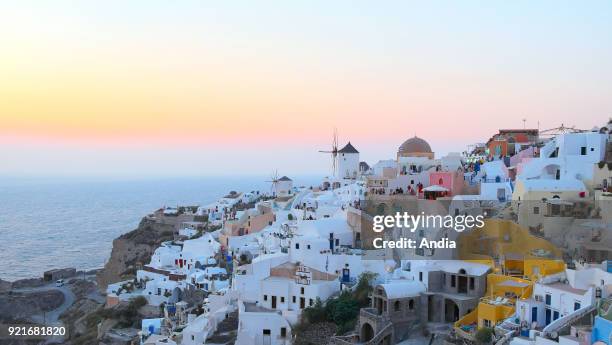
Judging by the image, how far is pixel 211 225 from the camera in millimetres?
42969

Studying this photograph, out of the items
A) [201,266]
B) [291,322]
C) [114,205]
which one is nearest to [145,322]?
[201,266]

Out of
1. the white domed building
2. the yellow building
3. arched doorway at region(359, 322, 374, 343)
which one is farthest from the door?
the white domed building

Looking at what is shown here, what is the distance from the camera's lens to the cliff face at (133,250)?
42.9m

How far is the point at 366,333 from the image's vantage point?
18359 mm

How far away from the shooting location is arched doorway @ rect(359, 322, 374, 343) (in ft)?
59.7

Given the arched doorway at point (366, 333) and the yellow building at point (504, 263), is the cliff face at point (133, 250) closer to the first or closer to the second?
the arched doorway at point (366, 333)

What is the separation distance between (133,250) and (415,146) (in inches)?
835

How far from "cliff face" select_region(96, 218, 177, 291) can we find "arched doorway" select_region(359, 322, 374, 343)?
83.3ft

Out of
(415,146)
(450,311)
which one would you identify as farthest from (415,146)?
(450,311)

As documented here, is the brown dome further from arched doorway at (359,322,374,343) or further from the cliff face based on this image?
arched doorway at (359,322,374,343)

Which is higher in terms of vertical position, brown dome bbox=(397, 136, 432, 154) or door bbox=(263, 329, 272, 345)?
brown dome bbox=(397, 136, 432, 154)

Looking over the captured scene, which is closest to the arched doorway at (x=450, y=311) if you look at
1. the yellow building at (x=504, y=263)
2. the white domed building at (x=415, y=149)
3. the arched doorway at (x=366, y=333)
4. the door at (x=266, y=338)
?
the yellow building at (x=504, y=263)

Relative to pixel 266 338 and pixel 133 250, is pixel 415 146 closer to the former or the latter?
pixel 266 338

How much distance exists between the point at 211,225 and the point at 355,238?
1957 cm
